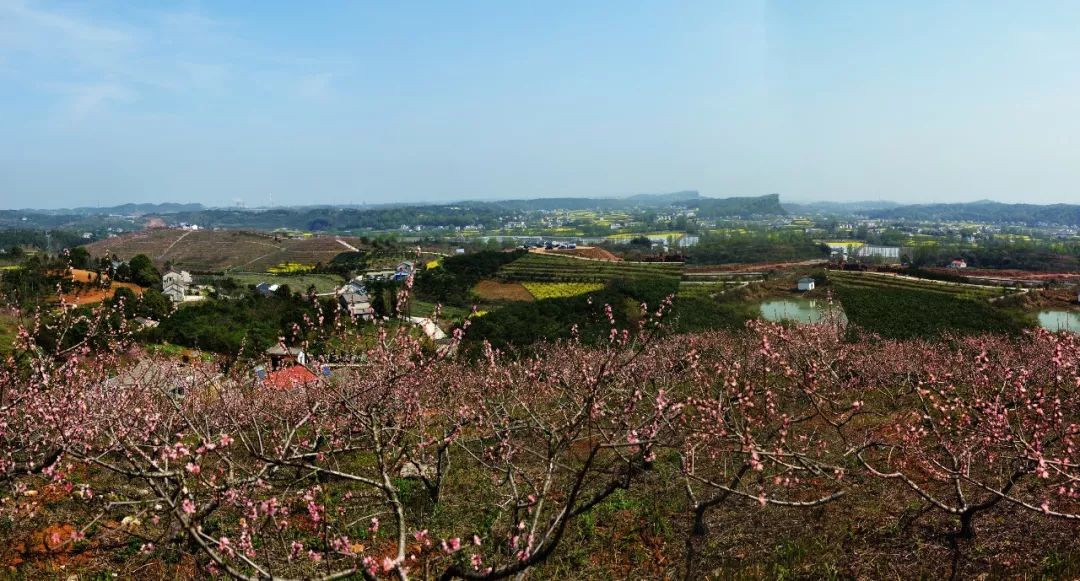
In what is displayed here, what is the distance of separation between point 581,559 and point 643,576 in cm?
78

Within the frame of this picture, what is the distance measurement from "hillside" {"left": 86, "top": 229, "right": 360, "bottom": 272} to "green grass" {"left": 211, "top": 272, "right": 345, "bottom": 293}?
8543 mm

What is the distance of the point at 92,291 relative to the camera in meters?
46.8

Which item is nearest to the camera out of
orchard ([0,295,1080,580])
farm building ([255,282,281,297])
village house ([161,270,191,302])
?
orchard ([0,295,1080,580])

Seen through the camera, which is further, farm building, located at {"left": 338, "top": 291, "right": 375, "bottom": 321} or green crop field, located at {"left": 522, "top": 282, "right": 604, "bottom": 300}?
green crop field, located at {"left": 522, "top": 282, "right": 604, "bottom": 300}

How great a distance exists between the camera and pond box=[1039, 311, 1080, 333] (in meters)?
36.9

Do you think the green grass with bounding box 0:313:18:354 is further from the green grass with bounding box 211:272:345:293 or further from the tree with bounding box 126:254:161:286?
the green grass with bounding box 211:272:345:293

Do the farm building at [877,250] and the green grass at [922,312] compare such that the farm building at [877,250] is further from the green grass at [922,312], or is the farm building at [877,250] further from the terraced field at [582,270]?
the green grass at [922,312]

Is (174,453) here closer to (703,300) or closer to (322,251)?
(703,300)

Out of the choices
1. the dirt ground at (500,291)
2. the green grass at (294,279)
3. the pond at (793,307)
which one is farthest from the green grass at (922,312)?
the green grass at (294,279)

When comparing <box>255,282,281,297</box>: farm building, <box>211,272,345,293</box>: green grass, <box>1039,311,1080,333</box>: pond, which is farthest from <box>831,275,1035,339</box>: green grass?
<box>255,282,281,297</box>: farm building

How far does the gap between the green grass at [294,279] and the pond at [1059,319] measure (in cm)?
5563

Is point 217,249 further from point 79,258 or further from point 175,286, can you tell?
point 175,286

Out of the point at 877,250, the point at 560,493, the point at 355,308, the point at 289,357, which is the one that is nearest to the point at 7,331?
the point at 355,308

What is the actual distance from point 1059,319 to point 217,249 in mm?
103126
